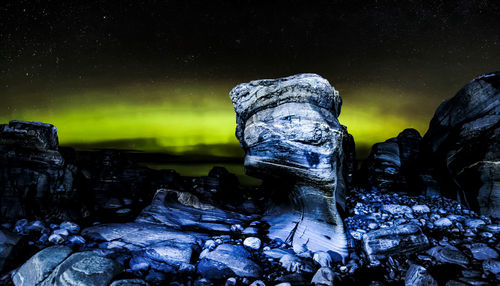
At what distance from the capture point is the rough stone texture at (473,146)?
7.39 m

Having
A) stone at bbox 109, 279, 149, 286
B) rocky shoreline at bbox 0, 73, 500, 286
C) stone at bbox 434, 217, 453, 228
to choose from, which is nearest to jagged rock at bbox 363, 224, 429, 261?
rocky shoreline at bbox 0, 73, 500, 286

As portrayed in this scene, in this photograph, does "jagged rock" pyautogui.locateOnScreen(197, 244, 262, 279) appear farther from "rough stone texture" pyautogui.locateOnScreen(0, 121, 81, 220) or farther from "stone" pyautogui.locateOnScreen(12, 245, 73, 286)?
"rough stone texture" pyautogui.locateOnScreen(0, 121, 81, 220)

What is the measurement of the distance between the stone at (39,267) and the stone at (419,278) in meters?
6.12

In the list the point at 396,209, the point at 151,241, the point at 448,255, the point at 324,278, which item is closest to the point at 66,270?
the point at 151,241

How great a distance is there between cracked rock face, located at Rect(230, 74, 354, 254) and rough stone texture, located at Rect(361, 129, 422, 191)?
16.9 ft

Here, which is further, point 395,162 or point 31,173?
point 395,162

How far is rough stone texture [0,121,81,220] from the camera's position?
7.55m

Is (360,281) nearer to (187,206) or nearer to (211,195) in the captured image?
(187,206)

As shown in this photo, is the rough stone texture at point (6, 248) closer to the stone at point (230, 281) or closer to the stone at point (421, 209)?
the stone at point (230, 281)

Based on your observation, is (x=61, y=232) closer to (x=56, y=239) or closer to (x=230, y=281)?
(x=56, y=239)

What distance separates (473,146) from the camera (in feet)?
26.9

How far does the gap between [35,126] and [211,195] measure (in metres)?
7.53

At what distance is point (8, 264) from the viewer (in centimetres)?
485

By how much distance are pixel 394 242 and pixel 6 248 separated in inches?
317
